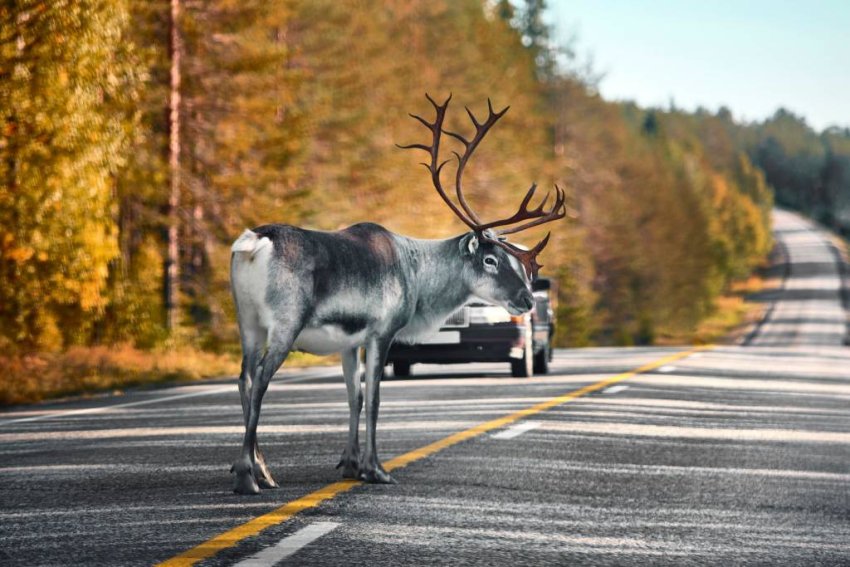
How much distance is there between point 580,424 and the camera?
571 inches

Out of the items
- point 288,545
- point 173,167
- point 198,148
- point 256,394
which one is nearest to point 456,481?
point 256,394

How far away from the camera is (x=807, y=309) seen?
129 m

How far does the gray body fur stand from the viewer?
30.1 ft

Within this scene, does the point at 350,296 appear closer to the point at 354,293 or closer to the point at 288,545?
the point at 354,293

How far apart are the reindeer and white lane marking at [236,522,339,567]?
1.35 m

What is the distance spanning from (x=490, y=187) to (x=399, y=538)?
191 ft

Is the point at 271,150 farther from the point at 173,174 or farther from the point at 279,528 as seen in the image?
the point at 279,528

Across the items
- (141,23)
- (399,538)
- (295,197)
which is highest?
(141,23)

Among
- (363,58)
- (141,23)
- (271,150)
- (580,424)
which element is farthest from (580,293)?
(580,424)

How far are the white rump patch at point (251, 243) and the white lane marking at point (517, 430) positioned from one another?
428cm

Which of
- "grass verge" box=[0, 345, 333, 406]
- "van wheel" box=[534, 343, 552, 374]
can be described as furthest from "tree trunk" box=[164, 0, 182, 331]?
"van wheel" box=[534, 343, 552, 374]

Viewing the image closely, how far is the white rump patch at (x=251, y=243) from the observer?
9086 mm

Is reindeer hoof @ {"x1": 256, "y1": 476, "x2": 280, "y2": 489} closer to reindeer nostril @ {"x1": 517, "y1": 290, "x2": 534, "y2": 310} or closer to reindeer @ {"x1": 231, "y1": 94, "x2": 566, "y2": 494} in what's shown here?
reindeer @ {"x1": 231, "y1": 94, "x2": 566, "y2": 494}

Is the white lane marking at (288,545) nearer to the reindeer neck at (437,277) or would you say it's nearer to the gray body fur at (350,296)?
the gray body fur at (350,296)
